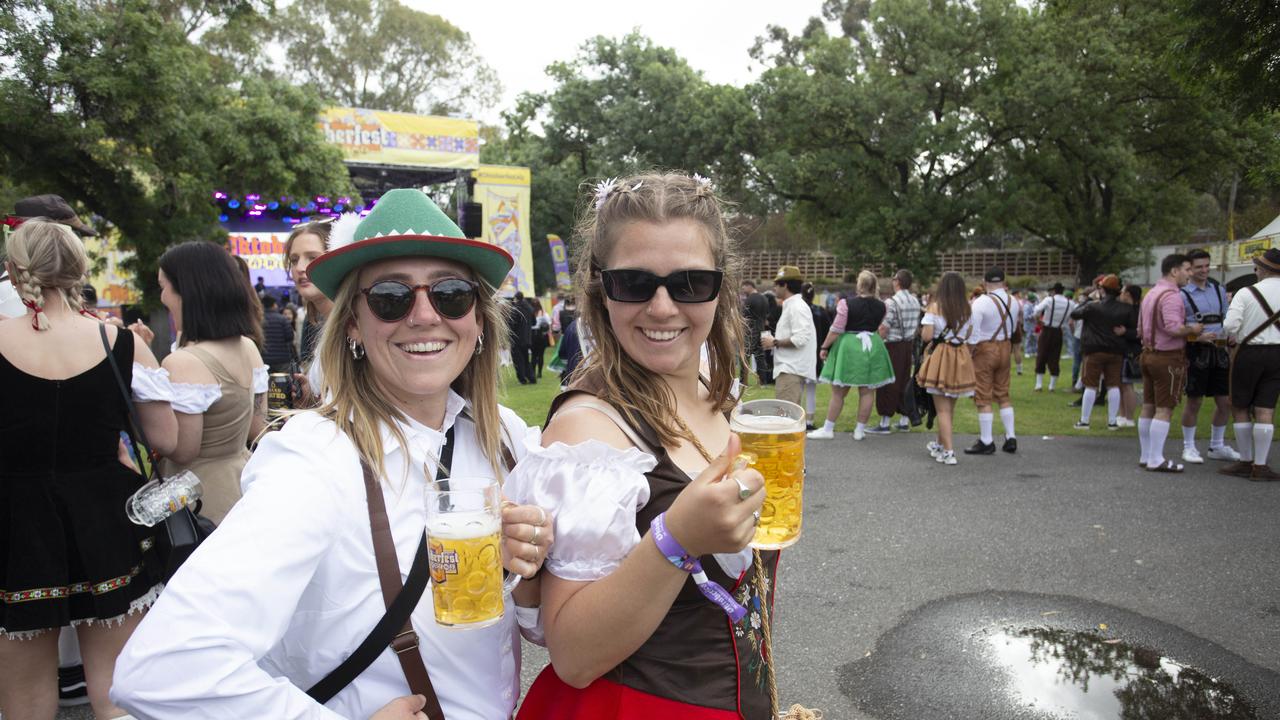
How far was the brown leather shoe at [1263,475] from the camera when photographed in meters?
6.77

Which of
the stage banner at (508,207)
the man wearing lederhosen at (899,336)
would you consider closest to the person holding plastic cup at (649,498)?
the man wearing lederhosen at (899,336)

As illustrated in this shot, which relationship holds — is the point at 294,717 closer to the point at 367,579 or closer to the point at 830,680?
the point at 367,579

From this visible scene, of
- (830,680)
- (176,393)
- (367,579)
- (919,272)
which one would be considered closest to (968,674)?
(830,680)

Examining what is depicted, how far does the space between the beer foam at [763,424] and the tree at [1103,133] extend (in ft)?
75.7

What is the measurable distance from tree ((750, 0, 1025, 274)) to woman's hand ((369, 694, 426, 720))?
24492 millimetres

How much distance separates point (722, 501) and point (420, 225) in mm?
869

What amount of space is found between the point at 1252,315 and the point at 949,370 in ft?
8.65

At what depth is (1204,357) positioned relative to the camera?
24.7 ft

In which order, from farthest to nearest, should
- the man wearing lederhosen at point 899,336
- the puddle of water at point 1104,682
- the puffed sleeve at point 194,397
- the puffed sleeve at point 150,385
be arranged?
the man wearing lederhosen at point 899,336
the puddle of water at point 1104,682
the puffed sleeve at point 194,397
the puffed sleeve at point 150,385

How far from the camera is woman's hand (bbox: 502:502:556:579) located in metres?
1.28

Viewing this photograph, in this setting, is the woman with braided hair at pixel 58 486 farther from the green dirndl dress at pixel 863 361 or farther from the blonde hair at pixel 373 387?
the green dirndl dress at pixel 863 361

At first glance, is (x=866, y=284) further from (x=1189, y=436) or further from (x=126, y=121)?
(x=126, y=121)

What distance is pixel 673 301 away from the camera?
1521 mm

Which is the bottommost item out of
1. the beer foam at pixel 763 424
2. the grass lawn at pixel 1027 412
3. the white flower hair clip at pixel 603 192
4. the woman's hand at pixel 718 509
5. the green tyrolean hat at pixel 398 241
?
the grass lawn at pixel 1027 412
